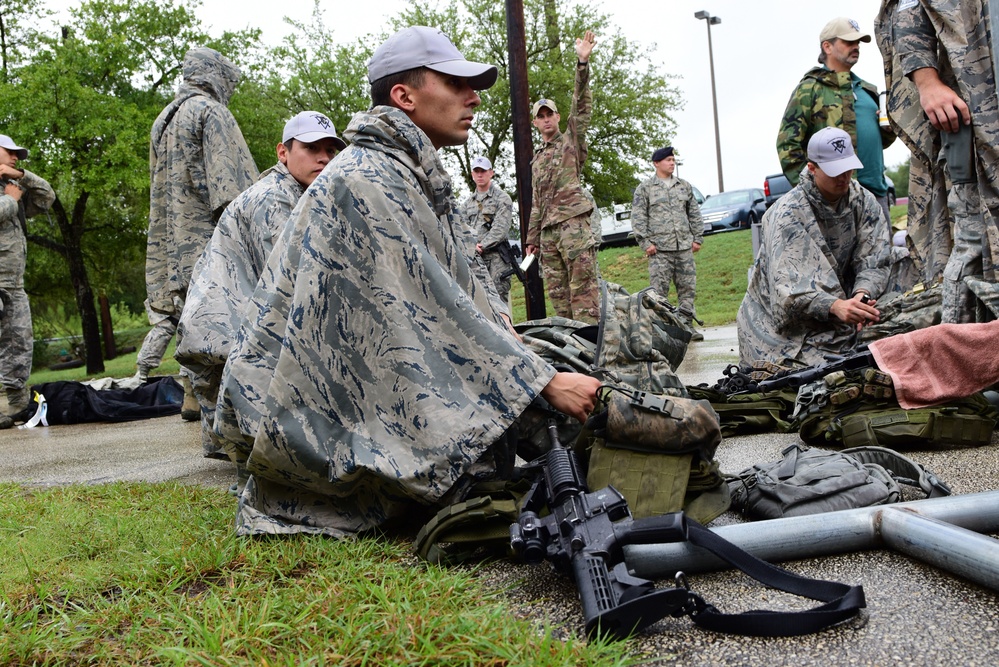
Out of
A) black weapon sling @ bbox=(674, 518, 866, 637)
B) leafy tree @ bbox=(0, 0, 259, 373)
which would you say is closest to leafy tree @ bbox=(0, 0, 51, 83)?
leafy tree @ bbox=(0, 0, 259, 373)

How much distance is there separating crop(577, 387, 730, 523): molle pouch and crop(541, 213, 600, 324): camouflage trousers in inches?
223

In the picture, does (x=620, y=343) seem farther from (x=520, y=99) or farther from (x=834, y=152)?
(x=520, y=99)

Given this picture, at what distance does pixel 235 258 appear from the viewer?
3.96 metres

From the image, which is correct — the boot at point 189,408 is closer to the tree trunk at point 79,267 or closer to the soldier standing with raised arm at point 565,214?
the soldier standing with raised arm at point 565,214

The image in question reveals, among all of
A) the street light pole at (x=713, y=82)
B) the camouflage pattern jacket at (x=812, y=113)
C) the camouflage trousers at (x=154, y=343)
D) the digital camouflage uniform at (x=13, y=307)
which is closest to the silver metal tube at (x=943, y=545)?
the camouflage pattern jacket at (x=812, y=113)

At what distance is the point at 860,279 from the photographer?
4.92 meters

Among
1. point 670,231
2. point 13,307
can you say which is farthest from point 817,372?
point 670,231

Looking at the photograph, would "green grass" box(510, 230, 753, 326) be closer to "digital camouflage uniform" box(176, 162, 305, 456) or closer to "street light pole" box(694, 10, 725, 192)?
"digital camouflage uniform" box(176, 162, 305, 456)

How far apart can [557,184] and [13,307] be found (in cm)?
526

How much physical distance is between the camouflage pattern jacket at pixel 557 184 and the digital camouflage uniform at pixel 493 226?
2047mm

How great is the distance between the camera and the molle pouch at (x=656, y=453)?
240 cm

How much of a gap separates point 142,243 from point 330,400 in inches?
794

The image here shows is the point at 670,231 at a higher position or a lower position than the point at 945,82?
lower

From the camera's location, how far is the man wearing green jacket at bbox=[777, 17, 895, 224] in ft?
19.3
